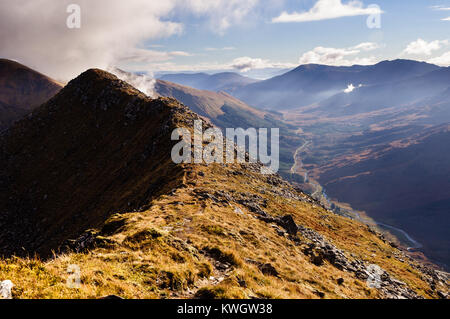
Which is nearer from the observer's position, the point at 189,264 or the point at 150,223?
the point at 189,264

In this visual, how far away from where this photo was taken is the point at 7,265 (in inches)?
386

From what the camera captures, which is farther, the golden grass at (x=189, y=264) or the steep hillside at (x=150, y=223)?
the steep hillside at (x=150, y=223)

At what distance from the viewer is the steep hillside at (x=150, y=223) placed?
1299cm

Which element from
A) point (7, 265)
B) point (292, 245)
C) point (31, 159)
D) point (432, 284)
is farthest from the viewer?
point (31, 159)

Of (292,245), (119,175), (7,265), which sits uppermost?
(7,265)

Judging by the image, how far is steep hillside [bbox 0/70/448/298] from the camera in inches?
512

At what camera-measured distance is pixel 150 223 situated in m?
22.5

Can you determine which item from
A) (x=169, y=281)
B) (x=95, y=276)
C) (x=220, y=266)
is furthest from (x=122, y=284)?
(x=220, y=266)

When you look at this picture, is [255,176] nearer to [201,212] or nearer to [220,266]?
[201,212]

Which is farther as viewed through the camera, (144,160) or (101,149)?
(101,149)

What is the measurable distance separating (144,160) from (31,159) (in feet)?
150

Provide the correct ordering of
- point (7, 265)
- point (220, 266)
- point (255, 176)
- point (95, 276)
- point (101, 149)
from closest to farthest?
1. point (7, 265)
2. point (95, 276)
3. point (220, 266)
4. point (255, 176)
5. point (101, 149)

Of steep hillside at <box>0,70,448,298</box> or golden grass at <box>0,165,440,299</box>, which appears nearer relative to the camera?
golden grass at <box>0,165,440,299</box>
